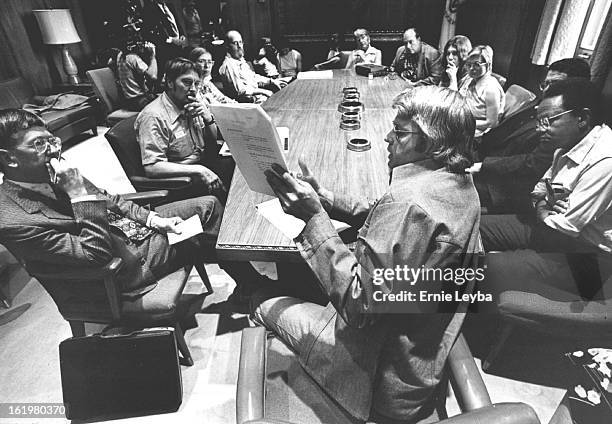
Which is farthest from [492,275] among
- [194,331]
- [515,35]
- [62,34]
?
[62,34]

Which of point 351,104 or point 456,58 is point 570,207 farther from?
point 456,58

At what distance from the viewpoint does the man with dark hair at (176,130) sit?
2102mm

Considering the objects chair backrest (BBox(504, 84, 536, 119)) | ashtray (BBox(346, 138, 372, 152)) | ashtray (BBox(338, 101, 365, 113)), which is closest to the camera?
ashtray (BBox(346, 138, 372, 152))

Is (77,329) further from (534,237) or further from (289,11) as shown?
(289,11)

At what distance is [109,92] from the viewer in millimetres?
4562

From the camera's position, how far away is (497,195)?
2193 millimetres

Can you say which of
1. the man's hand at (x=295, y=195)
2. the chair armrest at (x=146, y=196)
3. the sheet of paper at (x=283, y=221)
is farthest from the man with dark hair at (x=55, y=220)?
the man's hand at (x=295, y=195)

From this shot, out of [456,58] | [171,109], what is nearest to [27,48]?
[171,109]

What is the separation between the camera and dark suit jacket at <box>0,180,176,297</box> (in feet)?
4.28

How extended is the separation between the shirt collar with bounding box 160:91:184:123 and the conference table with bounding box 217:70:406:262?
62 cm

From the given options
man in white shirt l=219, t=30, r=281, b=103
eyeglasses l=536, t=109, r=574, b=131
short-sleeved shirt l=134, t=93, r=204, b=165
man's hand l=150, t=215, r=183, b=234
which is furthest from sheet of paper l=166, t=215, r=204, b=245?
man in white shirt l=219, t=30, r=281, b=103

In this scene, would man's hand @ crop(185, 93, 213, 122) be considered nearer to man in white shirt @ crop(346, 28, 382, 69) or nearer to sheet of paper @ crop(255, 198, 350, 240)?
sheet of paper @ crop(255, 198, 350, 240)

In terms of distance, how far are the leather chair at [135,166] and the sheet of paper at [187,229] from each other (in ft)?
1.01

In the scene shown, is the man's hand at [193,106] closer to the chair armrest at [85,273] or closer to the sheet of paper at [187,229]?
the sheet of paper at [187,229]
